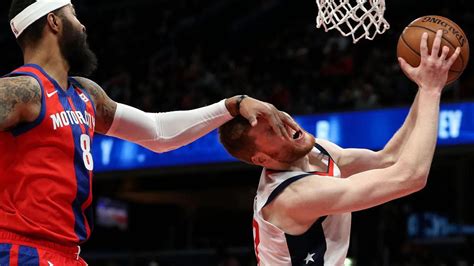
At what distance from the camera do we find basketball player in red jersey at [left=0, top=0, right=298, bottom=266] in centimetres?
297

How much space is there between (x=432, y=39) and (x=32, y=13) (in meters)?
1.54

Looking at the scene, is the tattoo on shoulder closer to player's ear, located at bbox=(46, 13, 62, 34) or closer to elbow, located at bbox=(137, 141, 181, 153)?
elbow, located at bbox=(137, 141, 181, 153)

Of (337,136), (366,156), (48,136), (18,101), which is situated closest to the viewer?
(18,101)

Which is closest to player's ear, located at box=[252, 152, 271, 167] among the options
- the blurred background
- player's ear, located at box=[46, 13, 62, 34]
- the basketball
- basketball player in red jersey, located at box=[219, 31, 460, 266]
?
basketball player in red jersey, located at box=[219, 31, 460, 266]

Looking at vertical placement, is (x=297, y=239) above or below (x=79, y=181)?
below

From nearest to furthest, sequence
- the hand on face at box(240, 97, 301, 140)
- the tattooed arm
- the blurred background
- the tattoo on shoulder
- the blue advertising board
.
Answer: the tattooed arm → the hand on face at box(240, 97, 301, 140) → the tattoo on shoulder → the blue advertising board → the blurred background

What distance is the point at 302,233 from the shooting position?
3.39 meters

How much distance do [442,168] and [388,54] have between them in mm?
2287

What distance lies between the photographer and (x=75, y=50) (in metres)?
3.23

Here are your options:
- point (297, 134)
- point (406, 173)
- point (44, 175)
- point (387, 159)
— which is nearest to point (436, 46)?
point (406, 173)

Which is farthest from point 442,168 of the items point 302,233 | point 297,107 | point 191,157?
→ point 302,233

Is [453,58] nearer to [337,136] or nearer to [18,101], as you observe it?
[18,101]

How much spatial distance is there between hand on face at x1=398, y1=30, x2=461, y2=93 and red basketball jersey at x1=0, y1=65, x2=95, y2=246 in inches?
52.5

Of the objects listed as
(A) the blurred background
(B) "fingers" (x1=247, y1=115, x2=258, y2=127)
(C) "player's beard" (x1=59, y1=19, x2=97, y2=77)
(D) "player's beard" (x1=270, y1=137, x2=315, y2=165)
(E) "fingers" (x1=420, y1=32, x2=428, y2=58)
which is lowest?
(A) the blurred background
